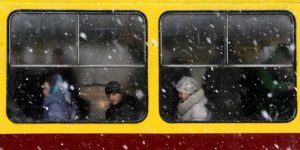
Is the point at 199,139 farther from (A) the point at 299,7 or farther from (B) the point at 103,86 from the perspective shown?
(A) the point at 299,7

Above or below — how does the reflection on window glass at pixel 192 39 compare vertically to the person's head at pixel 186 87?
above

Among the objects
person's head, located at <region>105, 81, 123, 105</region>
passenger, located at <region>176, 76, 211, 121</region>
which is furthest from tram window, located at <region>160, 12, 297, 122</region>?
person's head, located at <region>105, 81, 123, 105</region>

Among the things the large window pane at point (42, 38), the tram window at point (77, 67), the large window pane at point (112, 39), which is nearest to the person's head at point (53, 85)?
the tram window at point (77, 67)

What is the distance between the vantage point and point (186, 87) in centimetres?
794

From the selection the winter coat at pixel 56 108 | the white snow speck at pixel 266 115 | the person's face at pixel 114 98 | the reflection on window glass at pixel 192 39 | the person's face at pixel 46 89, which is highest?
the reflection on window glass at pixel 192 39

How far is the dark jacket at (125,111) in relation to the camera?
789 cm

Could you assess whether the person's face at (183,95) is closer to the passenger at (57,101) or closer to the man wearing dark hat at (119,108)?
the man wearing dark hat at (119,108)

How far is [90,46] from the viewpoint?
7.87 meters

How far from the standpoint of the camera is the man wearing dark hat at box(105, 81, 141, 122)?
25.9 feet

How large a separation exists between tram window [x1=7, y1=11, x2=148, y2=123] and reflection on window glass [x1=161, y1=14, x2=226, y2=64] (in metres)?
0.24

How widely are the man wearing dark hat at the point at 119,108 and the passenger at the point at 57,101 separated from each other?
36 centimetres

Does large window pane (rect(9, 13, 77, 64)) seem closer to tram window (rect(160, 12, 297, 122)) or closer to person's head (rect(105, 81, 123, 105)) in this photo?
person's head (rect(105, 81, 123, 105))

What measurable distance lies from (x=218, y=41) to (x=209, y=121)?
800 mm

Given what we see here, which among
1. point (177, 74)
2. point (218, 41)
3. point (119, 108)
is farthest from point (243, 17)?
point (119, 108)
